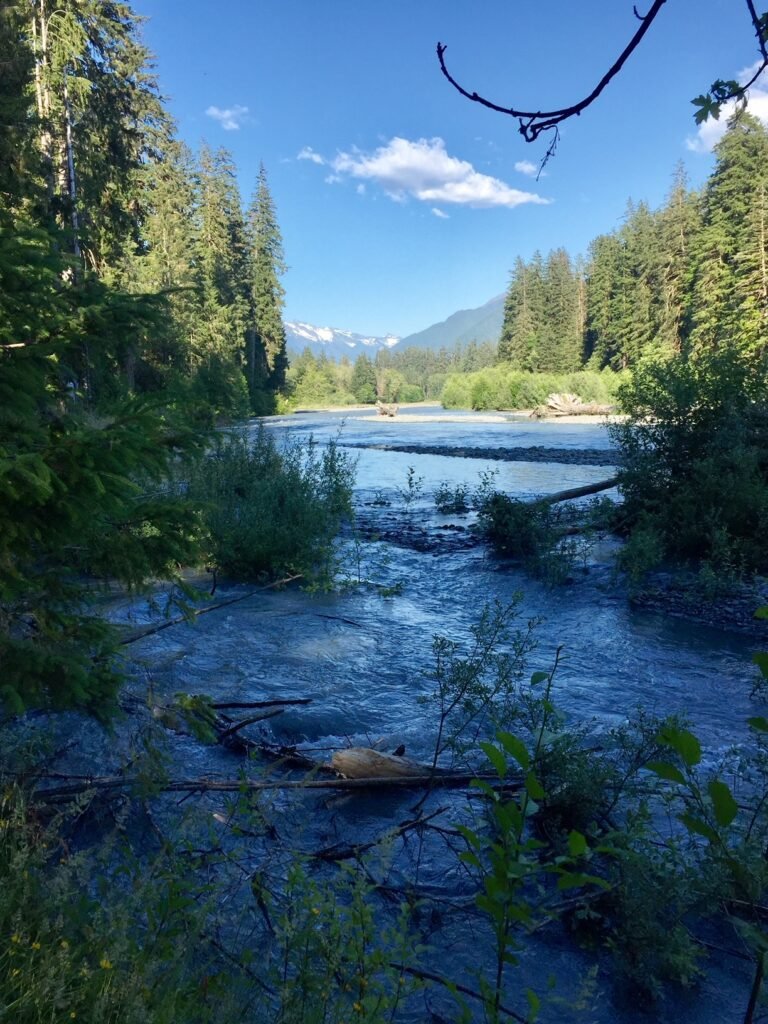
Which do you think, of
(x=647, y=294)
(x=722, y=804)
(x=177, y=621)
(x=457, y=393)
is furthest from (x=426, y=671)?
(x=457, y=393)

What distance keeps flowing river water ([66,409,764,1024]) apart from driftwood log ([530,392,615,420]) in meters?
40.0

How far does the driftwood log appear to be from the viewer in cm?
4819

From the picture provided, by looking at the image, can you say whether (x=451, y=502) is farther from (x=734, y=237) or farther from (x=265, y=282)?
(x=265, y=282)

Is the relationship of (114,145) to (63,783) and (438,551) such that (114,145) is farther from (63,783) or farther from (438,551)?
(63,783)

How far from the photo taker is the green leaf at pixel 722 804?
1.04 meters

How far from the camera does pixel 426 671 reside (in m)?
5.72

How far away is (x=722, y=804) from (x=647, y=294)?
219 ft

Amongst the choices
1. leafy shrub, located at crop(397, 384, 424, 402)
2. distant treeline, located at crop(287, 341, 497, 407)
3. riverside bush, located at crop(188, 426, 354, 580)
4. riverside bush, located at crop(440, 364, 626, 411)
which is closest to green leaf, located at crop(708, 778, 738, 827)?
riverside bush, located at crop(188, 426, 354, 580)

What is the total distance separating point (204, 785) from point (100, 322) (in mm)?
2361

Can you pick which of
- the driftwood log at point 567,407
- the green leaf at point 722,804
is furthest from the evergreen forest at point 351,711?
the driftwood log at point 567,407

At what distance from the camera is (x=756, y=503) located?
833cm

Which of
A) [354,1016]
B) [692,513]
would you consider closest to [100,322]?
[354,1016]

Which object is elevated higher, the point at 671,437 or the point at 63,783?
the point at 671,437

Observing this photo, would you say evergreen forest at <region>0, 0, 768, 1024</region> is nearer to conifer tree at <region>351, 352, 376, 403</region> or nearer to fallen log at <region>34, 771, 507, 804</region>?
fallen log at <region>34, 771, 507, 804</region>
